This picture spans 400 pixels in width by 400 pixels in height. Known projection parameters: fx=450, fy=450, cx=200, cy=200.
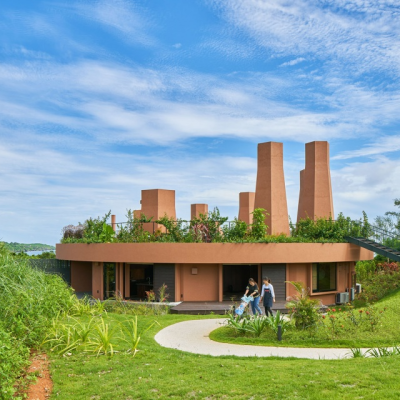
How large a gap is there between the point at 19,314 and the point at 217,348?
4.84m

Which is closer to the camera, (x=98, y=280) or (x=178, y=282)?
(x=178, y=282)

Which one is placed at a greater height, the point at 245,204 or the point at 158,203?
the point at 245,204

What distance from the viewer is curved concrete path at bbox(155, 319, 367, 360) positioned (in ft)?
34.6

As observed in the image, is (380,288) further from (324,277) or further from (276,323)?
(276,323)

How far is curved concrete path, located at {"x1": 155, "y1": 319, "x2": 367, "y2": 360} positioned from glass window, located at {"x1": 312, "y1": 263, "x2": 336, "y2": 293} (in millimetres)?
10104

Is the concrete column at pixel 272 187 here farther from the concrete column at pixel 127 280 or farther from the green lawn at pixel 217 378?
the green lawn at pixel 217 378

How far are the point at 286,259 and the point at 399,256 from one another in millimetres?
5931

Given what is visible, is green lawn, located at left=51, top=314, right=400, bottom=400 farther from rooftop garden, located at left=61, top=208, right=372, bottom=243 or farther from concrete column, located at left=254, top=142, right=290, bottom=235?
concrete column, located at left=254, top=142, right=290, bottom=235

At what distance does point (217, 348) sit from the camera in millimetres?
11430

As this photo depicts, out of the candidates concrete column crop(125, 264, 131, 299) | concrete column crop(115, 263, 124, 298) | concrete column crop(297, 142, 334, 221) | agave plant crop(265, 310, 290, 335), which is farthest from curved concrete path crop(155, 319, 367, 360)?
concrete column crop(297, 142, 334, 221)

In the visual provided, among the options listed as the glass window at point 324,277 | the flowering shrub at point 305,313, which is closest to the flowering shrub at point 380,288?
the glass window at point 324,277

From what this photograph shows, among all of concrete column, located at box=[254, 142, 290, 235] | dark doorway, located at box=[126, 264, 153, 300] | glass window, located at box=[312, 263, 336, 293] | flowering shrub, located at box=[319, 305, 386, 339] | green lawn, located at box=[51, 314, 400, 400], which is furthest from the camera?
dark doorway, located at box=[126, 264, 153, 300]

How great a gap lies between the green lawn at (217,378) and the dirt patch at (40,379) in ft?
0.48

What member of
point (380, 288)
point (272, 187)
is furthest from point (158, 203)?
point (380, 288)
